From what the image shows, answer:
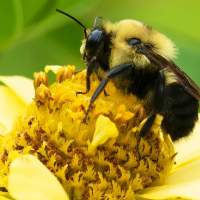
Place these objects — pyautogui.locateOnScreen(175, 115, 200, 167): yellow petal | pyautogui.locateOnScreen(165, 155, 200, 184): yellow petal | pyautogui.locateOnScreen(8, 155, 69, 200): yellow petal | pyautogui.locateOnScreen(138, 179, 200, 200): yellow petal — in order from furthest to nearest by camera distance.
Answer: pyautogui.locateOnScreen(175, 115, 200, 167): yellow petal
pyautogui.locateOnScreen(165, 155, 200, 184): yellow petal
pyautogui.locateOnScreen(138, 179, 200, 200): yellow petal
pyautogui.locateOnScreen(8, 155, 69, 200): yellow petal

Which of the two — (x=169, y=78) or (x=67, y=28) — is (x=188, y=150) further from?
(x=67, y=28)

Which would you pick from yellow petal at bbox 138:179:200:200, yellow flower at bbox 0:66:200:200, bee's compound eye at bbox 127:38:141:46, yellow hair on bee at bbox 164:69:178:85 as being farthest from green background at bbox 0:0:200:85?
yellow petal at bbox 138:179:200:200

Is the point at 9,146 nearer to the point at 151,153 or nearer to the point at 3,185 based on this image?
the point at 3,185

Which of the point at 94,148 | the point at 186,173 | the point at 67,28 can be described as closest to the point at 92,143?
the point at 94,148

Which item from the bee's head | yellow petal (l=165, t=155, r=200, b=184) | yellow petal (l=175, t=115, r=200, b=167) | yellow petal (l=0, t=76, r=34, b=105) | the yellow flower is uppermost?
the bee's head

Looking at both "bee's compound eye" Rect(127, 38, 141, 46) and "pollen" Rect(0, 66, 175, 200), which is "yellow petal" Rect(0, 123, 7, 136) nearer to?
"pollen" Rect(0, 66, 175, 200)

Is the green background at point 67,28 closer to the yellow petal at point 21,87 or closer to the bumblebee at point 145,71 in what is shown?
the yellow petal at point 21,87

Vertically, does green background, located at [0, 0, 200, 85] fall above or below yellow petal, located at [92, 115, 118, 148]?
above
